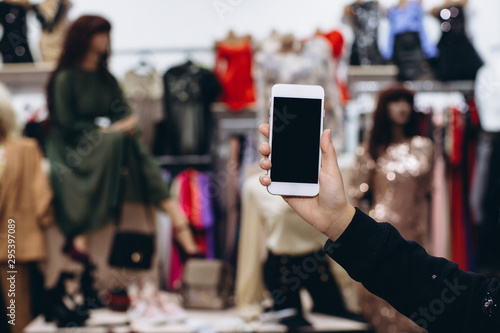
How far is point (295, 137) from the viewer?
0.73 m

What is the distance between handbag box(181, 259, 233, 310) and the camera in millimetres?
1971

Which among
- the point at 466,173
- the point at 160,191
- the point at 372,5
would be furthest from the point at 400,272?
the point at 372,5

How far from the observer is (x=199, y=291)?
1.98m

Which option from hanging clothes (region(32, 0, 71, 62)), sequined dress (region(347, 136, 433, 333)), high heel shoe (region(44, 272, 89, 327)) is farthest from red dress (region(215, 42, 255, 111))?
high heel shoe (region(44, 272, 89, 327))

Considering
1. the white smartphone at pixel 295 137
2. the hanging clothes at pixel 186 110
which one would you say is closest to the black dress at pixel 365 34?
the hanging clothes at pixel 186 110

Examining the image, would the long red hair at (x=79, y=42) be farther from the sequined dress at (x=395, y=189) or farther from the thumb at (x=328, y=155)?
the thumb at (x=328, y=155)

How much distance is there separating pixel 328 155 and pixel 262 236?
1.38 m

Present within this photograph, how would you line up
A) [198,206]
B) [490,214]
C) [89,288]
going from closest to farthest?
[89,288], [490,214], [198,206]

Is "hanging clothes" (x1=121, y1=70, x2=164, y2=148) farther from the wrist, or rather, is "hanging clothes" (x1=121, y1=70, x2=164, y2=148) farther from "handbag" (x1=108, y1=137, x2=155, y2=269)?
the wrist

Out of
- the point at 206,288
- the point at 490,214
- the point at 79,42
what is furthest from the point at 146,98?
the point at 490,214

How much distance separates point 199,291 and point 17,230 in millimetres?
838

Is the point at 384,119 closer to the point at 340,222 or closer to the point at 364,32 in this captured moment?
the point at 364,32

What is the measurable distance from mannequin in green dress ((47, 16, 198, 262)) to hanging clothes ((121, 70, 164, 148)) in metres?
0.78

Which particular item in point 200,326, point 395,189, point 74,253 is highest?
point 395,189
